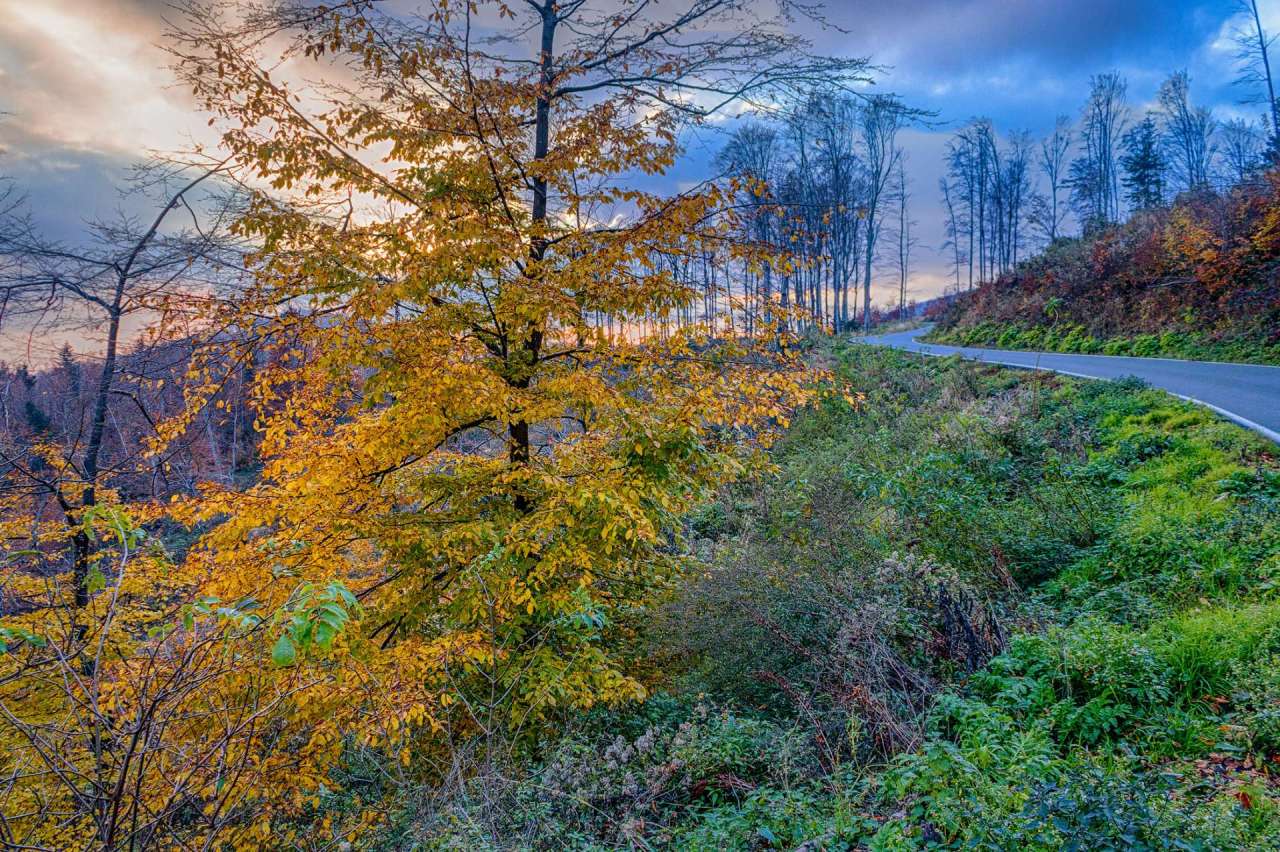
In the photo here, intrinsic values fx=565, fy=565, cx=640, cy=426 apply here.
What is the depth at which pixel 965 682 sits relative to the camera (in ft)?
15.8

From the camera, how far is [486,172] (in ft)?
19.8

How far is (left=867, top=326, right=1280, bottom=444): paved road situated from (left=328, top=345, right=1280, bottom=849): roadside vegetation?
0.97m

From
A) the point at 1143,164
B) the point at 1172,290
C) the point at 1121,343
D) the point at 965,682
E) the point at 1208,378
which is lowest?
the point at 965,682

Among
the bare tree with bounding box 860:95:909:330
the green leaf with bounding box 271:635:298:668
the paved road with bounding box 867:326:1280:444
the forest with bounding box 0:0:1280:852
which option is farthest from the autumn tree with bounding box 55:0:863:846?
the bare tree with bounding box 860:95:909:330

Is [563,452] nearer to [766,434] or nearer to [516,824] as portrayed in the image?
[766,434]

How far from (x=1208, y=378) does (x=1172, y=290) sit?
27.6ft

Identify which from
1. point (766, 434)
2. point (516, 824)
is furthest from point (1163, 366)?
point (516, 824)

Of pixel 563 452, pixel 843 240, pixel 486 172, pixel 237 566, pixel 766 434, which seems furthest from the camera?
pixel 843 240

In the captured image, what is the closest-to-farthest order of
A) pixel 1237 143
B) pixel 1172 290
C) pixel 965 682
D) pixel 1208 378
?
1. pixel 965 682
2. pixel 1208 378
3. pixel 1172 290
4. pixel 1237 143

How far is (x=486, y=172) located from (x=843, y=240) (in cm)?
3641

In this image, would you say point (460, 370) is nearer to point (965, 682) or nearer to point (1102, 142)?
point (965, 682)

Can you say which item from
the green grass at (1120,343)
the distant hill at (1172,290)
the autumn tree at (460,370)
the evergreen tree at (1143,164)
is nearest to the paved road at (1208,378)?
the green grass at (1120,343)

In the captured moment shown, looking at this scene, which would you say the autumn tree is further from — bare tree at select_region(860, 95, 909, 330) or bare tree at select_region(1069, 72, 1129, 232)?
bare tree at select_region(1069, 72, 1129, 232)

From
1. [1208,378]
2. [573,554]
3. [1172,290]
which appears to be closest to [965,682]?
[573,554]
